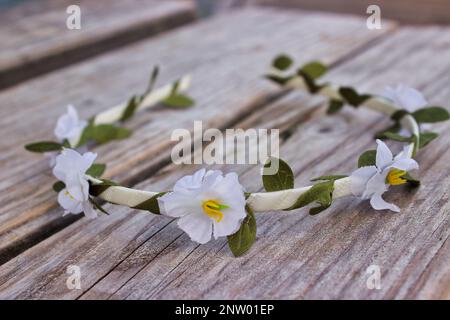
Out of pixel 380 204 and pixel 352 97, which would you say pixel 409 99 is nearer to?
pixel 352 97

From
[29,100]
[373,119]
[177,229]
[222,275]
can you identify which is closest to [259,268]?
[222,275]

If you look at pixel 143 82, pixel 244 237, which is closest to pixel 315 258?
pixel 244 237

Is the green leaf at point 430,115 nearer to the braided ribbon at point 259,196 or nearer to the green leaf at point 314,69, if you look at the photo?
the braided ribbon at point 259,196

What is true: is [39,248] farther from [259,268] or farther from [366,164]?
[366,164]

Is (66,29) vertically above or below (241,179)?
above

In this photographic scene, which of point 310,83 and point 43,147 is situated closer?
point 43,147

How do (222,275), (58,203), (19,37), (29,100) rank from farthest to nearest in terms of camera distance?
(19,37) → (29,100) → (58,203) → (222,275)
